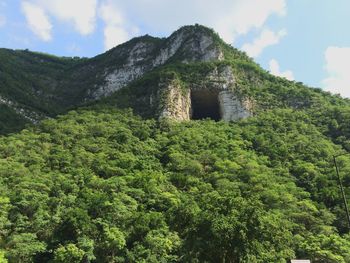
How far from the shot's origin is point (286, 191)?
4978cm

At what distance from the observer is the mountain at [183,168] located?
113ft

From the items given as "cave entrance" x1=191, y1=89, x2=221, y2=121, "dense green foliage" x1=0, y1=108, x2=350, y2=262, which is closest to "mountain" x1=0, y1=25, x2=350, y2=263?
"dense green foliage" x1=0, y1=108, x2=350, y2=262

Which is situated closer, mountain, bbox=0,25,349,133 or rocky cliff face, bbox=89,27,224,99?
mountain, bbox=0,25,349,133

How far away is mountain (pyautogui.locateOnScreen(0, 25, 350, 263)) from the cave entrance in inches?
11.5

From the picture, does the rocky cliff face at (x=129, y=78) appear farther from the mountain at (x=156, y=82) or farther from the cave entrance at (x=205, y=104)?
the cave entrance at (x=205, y=104)

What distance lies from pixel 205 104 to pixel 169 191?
135 feet

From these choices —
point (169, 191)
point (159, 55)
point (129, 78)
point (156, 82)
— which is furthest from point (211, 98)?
point (169, 191)

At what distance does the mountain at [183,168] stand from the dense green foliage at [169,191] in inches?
5.1

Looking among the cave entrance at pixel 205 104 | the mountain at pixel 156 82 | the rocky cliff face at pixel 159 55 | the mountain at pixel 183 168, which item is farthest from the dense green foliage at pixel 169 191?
the rocky cliff face at pixel 159 55

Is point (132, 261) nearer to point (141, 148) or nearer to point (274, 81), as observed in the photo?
point (141, 148)

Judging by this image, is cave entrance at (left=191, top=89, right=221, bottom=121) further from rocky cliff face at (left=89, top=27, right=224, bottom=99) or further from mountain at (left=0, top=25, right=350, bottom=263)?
rocky cliff face at (left=89, top=27, right=224, bottom=99)

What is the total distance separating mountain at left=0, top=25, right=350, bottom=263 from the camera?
3447 centimetres

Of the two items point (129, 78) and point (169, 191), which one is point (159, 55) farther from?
point (169, 191)

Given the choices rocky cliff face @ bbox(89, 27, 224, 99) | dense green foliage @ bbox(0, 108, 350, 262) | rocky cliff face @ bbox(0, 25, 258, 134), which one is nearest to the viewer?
dense green foliage @ bbox(0, 108, 350, 262)
